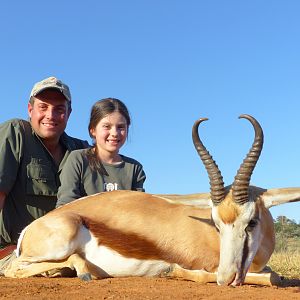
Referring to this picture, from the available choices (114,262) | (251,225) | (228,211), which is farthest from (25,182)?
(251,225)

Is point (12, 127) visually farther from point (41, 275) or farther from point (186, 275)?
point (186, 275)

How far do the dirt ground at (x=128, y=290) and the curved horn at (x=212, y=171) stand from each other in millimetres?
833

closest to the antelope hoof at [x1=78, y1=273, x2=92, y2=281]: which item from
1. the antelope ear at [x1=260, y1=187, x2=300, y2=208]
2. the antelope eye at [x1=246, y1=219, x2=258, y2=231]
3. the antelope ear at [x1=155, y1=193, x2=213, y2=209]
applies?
the antelope ear at [x1=155, y1=193, x2=213, y2=209]

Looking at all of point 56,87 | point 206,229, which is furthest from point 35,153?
point 206,229

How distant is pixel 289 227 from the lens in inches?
907

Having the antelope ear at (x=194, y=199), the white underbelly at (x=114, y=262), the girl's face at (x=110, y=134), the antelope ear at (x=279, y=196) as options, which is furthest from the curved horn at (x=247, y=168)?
the girl's face at (x=110, y=134)

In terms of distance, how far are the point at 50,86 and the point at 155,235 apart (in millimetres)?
2750

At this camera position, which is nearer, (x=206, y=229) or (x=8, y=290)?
(x=8, y=290)

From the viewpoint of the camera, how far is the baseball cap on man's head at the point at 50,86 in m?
7.30

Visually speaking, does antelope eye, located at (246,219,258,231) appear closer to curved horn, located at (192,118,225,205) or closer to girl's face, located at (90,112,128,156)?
curved horn, located at (192,118,225,205)

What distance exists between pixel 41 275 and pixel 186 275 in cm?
148

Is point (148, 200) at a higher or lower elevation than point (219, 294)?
higher

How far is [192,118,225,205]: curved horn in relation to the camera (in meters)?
5.29

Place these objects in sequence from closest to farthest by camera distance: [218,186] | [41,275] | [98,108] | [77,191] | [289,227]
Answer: [218,186], [41,275], [77,191], [98,108], [289,227]
